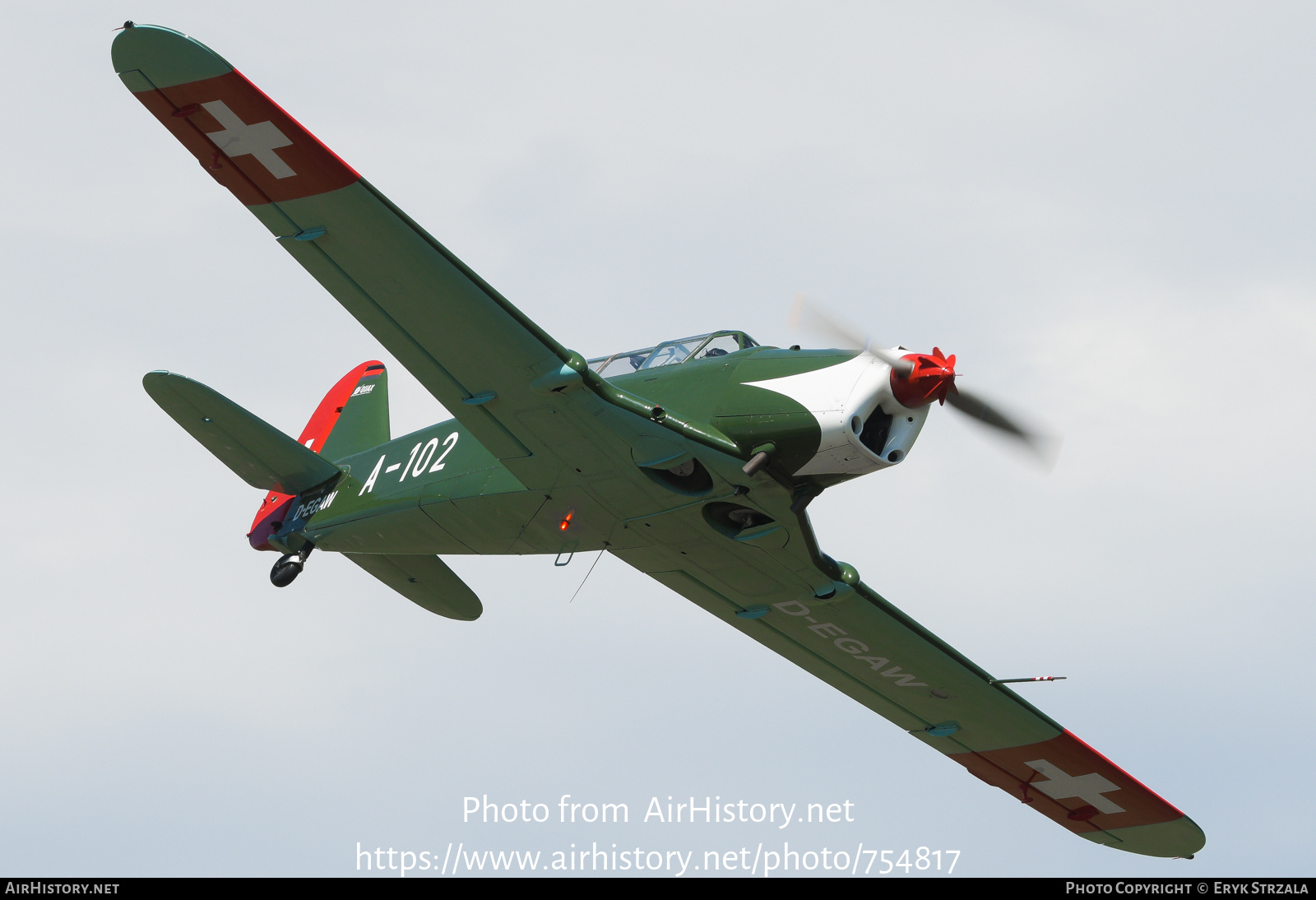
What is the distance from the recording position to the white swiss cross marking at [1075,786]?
17.7m

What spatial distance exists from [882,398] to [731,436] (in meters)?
1.45

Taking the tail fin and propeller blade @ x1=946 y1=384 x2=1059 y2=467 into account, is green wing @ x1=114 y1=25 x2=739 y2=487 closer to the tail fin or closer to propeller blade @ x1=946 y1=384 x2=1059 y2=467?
propeller blade @ x1=946 y1=384 x2=1059 y2=467

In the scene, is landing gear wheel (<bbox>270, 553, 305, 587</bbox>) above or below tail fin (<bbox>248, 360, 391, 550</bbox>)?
below

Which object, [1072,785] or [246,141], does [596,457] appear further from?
[1072,785]

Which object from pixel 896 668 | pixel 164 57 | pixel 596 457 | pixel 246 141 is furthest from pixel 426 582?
pixel 164 57

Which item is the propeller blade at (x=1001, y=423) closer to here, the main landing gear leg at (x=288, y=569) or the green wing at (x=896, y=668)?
the green wing at (x=896, y=668)

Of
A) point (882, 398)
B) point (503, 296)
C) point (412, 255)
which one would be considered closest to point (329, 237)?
point (412, 255)

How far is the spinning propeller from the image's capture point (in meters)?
12.7

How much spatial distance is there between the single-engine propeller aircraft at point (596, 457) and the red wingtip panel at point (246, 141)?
2cm

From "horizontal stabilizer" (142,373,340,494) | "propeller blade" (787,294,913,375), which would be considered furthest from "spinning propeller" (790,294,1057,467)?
"horizontal stabilizer" (142,373,340,494)

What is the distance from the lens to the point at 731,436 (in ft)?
42.8

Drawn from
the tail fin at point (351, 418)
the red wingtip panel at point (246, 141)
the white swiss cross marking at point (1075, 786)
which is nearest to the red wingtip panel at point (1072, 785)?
the white swiss cross marking at point (1075, 786)

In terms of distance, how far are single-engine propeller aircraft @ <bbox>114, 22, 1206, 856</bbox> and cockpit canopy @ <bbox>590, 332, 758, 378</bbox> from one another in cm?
2

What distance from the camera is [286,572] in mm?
16625
